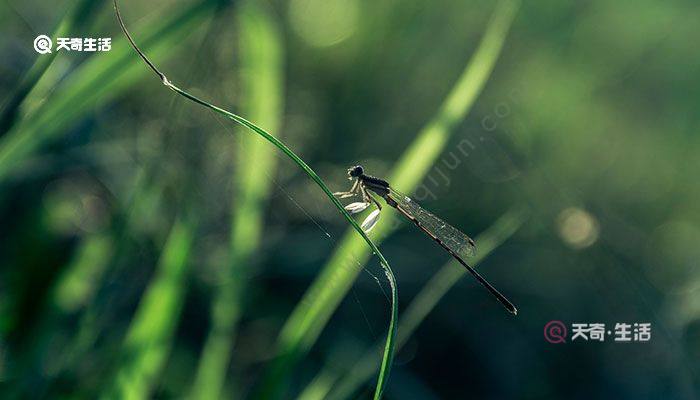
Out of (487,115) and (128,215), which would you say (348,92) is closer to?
(487,115)

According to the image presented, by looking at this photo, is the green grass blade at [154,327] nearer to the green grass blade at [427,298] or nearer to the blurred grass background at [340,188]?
the blurred grass background at [340,188]

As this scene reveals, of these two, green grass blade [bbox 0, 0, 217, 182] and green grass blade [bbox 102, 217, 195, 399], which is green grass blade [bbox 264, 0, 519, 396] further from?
green grass blade [bbox 0, 0, 217, 182]

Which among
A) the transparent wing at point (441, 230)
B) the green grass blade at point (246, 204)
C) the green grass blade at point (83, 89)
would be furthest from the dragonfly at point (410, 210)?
the green grass blade at point (83, 89)

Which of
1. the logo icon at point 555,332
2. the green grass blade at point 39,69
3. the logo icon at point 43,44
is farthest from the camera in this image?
the logo icon at point 555,332

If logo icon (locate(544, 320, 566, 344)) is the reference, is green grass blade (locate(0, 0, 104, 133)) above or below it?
below

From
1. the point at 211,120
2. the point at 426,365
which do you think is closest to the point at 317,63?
the point at 211,120

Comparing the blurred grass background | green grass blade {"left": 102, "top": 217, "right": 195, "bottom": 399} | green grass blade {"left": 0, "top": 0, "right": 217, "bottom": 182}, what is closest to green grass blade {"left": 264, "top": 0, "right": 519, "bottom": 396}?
the blurred grass background

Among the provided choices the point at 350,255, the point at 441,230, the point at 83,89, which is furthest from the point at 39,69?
the point at 441,230
